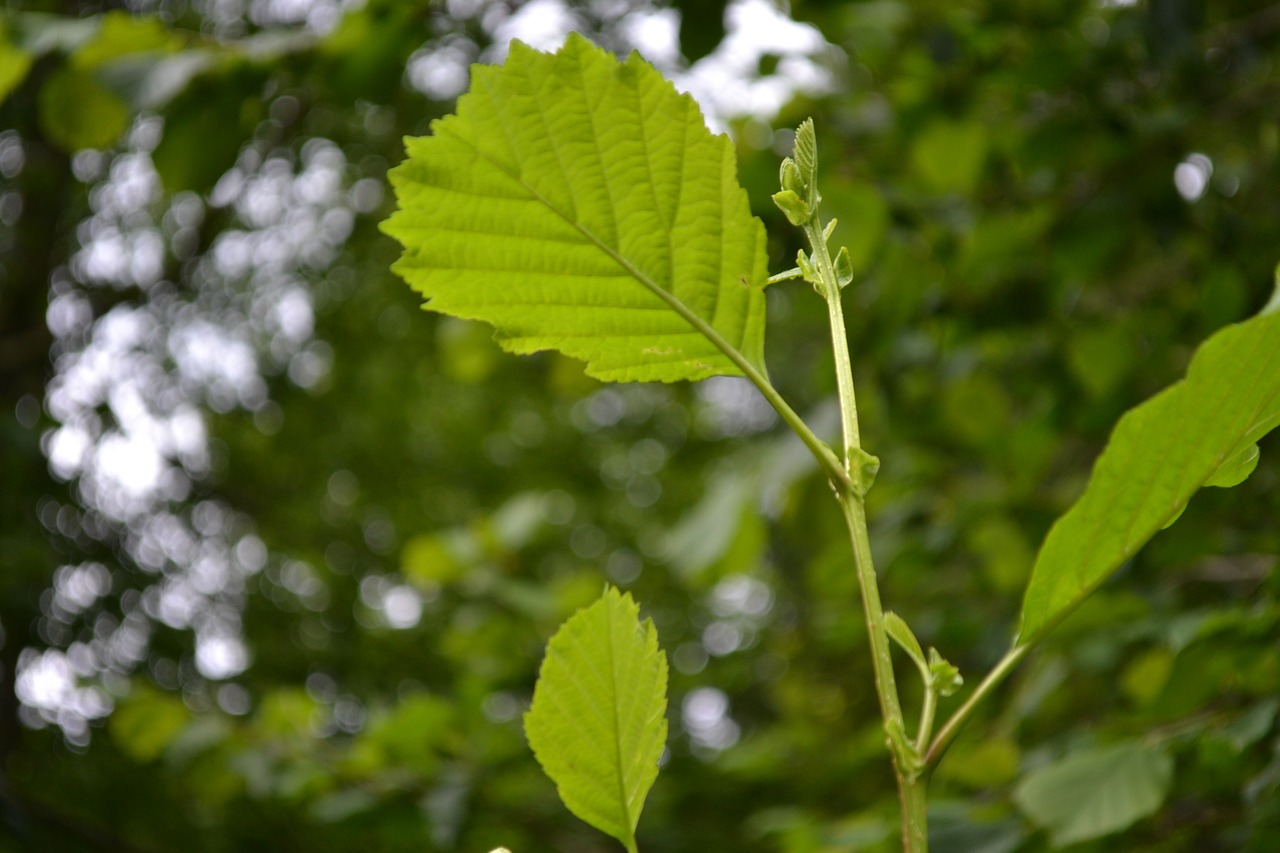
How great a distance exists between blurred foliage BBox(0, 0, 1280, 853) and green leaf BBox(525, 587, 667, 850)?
2.55 feet

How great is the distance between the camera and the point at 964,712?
0.44m

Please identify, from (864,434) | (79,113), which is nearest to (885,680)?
(79,113)

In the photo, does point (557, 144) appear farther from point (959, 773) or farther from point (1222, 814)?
point (959, 773)

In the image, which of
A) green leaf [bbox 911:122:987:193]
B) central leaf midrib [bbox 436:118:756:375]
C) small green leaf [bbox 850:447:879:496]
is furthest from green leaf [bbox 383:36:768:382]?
green leaf [bbox 911:122:987:193]

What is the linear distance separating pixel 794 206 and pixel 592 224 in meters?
0.13

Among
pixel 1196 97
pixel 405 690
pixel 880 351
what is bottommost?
pixel 405 690

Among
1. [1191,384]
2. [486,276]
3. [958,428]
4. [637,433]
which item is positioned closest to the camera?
[1191,384]

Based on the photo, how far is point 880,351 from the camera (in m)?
1.74

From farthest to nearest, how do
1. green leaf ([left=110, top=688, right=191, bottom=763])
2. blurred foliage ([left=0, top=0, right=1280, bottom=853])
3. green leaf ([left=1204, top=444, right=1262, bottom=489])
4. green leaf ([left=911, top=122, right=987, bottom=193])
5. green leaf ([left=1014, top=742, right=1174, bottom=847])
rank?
1. green leaf ([left=110, top=688, right=191, bottom=763])
2. green leaf ([left=911, top=122, right=987, bottom=193])
3. blurred foliage ([left=0, top=0, right=1280, bottom=853])
4. green leaf ([left=1014, top=742, right=1174, bottom=847])
5. green leaf ([left=1204, top=444, right=1262, bottom=489])

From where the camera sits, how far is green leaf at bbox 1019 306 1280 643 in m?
0.44

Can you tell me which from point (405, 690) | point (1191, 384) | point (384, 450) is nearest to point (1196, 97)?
point (1191, 384)

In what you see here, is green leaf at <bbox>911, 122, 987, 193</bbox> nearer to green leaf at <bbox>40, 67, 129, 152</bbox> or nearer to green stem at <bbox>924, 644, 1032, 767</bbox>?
green leaf at <bbox>40, 67, 129, 152</bbox>

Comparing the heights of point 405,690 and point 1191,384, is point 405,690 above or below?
below

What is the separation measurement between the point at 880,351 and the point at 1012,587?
698 mm
